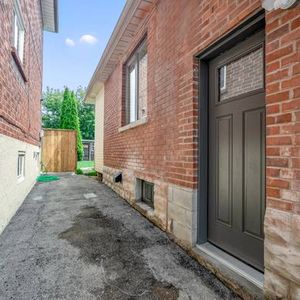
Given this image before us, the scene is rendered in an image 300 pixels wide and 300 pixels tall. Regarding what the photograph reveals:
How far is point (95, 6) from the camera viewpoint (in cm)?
913

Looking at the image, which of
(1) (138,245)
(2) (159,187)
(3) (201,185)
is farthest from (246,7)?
(1) (138,245)

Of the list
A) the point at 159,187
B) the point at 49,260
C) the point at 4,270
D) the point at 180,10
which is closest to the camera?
the point at 4,270

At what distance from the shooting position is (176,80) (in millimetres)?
3053

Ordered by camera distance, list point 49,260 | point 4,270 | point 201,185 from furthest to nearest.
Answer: point 201,185 < point 49,260 < point 4,270

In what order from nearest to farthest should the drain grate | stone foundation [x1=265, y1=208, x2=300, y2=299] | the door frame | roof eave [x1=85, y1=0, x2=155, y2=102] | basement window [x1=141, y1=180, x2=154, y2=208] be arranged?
1. stone foundation [x1=265, y1=208, x2=300, y2=299]
2. the door frame
3. roof eave [x1=85, y1=0, x2=155, y2=102]
4. basement window [x1=141, y1=180, x2=154, y2=208]
5. the drain grate

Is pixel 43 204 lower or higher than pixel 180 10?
lower

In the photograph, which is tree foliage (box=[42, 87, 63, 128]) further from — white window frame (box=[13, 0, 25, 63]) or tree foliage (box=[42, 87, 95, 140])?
white window frame (box=[13, 0, 25, 63])

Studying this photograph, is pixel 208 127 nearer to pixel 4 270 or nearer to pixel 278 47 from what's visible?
pixel 278 47

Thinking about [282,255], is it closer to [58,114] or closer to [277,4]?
[277,4]

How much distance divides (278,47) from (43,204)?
491cm

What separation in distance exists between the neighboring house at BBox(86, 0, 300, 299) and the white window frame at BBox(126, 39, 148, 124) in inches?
39.5

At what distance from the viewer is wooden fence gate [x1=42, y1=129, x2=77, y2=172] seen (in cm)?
1152

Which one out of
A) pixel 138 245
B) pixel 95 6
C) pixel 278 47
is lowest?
pixel 138 245

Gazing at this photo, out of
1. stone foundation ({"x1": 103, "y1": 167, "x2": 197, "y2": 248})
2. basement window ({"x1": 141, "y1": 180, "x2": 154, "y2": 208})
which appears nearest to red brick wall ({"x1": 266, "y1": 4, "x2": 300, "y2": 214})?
stone foundation ({"x1": 103, "y1": 167, "x2": 197, "y2": 248})
